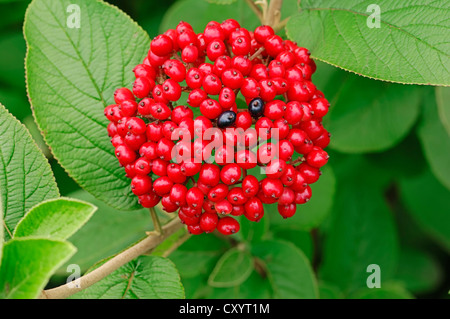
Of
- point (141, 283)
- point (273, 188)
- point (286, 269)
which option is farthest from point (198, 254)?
point (273, 188)

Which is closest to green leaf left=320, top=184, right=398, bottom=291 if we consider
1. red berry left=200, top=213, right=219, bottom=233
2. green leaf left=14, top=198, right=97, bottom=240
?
red berry left=200, top=213, right=219, bottom=233

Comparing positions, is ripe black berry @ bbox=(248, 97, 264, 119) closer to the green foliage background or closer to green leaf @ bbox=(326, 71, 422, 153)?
the green foliage background

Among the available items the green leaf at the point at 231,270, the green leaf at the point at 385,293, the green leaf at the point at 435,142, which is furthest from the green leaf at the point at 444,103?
the green leaf at the point at 231,270

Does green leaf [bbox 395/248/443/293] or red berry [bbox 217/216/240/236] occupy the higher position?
red berry [bbox 217/216/240/236]

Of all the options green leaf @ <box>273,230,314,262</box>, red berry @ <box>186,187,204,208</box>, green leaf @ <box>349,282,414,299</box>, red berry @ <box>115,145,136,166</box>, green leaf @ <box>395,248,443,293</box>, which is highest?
red berry @ <box>115,145,136,166</box>

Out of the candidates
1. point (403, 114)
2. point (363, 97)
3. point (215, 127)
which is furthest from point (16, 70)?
point (403, 114)

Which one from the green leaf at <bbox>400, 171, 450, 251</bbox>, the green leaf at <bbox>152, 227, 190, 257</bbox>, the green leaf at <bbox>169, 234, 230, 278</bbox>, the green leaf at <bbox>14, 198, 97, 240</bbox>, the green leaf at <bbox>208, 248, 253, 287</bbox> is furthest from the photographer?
the green leaf at <bbox>400, 171, 450, 251</bbox>

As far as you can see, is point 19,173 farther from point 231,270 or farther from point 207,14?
point 207,14
